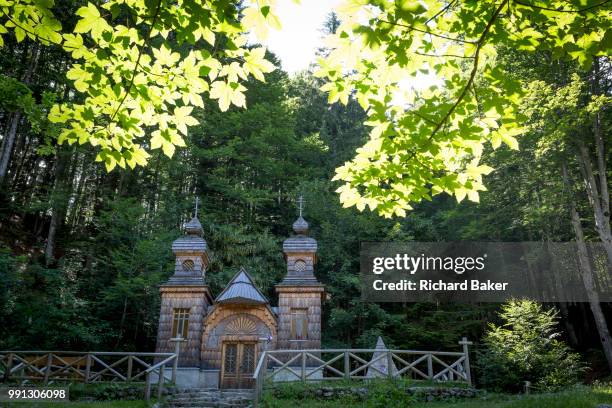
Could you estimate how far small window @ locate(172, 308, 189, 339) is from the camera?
1764 centimetres

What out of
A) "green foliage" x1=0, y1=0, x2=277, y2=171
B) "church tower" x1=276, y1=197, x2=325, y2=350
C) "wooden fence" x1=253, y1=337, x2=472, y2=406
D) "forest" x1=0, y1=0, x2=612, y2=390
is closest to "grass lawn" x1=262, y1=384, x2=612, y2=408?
"wooden fence" x1=253, y1=337, x2=472, y2=406

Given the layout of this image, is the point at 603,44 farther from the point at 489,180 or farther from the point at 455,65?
the point at 489,180

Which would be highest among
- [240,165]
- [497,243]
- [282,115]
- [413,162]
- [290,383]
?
[282,115]

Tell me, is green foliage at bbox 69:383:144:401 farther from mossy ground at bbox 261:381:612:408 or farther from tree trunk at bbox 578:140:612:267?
tree trunk at bbox 578:140:612:267

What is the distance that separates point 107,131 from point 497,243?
74.2 feet

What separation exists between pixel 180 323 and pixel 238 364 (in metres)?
2.51

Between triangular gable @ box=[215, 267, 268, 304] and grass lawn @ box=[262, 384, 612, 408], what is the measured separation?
528 cm

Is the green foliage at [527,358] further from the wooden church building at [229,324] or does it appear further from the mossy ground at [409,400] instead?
the wooden church building at [229,324]

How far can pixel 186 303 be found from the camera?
17922 mm

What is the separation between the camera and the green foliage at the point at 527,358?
16.1 m

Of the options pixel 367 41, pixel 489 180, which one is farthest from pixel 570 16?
pixel 489 180

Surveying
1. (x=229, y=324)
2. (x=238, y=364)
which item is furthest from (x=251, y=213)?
(x=238, y=364)

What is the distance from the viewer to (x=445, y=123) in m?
3.84

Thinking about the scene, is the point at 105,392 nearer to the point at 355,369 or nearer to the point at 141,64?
the point at 355,369
